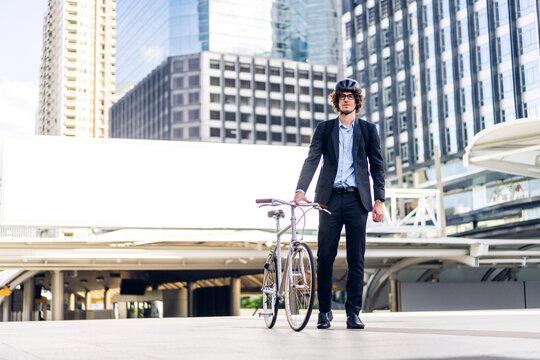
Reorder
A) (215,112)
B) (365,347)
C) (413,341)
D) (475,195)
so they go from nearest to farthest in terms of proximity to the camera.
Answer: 1. (365,347)
2. (413,341)
3. (475,195)
4. (215,112)

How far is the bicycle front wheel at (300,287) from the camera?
5.81 m

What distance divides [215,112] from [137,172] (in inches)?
2923

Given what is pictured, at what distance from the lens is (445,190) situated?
7050cm

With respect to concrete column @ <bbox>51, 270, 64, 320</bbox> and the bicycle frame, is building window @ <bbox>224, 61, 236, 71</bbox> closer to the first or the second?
concrete column @ <bbox>51, 270, 64, 320</bbox>

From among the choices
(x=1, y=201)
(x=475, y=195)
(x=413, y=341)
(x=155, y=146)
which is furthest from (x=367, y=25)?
(x=413, y=341)

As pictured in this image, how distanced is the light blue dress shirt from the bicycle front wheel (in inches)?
24.6

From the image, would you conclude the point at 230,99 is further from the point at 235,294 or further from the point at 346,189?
the point at 346,189

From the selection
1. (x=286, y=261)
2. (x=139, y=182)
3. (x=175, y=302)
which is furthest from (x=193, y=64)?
(x=286, y=261)

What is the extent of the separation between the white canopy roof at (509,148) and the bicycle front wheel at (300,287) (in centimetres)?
1486

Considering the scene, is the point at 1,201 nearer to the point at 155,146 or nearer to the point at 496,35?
the point at 155,146

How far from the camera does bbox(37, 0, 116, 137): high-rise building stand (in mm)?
150875

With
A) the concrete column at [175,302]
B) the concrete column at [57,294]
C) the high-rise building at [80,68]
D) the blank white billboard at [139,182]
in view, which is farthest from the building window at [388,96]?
the high-rise building at [80,68]

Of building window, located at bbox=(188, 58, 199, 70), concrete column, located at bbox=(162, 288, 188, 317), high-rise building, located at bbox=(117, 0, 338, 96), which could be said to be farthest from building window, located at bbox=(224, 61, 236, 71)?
concrete column, located at bbox=(162, 288, 188, 317)

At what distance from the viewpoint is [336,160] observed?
20.6 ft
